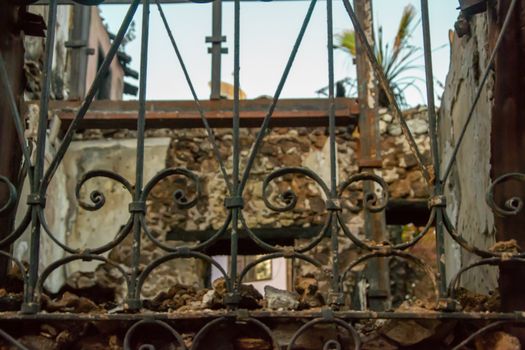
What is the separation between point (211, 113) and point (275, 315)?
13.3ft

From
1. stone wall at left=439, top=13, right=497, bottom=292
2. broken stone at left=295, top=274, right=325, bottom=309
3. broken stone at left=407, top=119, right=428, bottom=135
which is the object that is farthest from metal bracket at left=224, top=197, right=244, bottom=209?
broken stone at left=407, top=119, right=428, bottom=135

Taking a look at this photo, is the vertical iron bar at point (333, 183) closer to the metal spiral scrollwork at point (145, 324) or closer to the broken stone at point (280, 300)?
the broken stone at point (280, 300)

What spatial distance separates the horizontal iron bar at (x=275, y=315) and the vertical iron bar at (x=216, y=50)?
13.6ft

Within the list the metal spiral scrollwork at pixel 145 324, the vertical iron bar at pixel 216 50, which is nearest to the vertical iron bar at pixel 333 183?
the metal spiral scrollwork at pixel 145 324

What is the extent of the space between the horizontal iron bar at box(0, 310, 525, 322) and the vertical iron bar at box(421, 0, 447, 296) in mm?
76

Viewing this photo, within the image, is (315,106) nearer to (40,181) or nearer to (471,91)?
(471,91)

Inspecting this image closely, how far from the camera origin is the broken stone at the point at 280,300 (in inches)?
72.1

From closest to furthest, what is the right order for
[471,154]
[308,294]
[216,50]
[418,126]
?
[308,294] → [471,154] → [216,50] → [418,126]

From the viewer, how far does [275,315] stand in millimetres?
1696

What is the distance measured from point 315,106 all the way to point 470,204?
2.78 metres

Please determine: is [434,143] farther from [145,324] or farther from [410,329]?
[145,324]

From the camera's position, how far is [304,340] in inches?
69.2

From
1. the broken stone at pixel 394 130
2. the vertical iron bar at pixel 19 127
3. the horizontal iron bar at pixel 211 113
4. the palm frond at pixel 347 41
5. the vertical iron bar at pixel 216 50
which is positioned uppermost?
the palm frond at pixel 347 41

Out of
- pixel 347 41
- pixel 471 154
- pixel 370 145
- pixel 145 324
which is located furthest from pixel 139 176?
pixel 347 41
